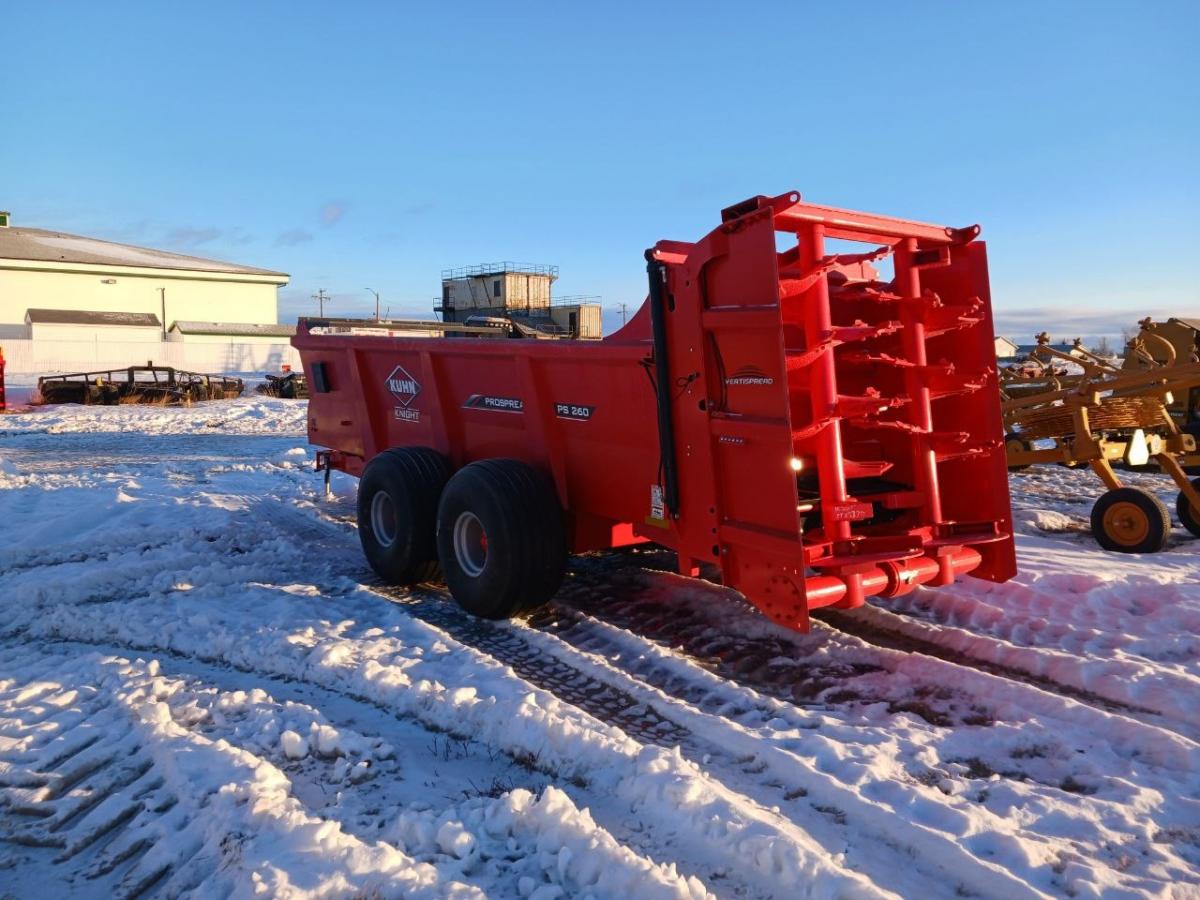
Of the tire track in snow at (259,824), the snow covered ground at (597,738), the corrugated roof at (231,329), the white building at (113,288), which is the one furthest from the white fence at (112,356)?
the tire track in snow at (259,824)

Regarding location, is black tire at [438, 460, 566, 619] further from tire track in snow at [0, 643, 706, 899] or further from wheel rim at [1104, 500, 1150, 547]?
wheel rim at [1104, 500, 1150, 547]

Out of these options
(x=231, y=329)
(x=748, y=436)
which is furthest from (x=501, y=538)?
(x=231, y=329)

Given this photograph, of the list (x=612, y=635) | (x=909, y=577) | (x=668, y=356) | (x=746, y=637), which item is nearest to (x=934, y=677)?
(x=909, y=577)

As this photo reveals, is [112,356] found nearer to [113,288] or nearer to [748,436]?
[113,288]

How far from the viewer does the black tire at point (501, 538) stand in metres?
5.52

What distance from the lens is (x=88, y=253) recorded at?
56844mm

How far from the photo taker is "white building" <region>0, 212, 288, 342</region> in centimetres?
5141

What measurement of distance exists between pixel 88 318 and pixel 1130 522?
188ft

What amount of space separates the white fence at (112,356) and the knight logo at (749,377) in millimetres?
40433

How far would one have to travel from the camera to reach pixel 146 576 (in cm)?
684

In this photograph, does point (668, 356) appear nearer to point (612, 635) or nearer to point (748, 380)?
point (748, 380)

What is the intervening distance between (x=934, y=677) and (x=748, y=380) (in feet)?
6.17

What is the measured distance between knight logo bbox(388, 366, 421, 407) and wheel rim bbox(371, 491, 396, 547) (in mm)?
954

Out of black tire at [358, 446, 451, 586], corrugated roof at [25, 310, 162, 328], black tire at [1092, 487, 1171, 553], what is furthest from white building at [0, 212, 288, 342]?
black tire at [1092, 487, 1171, 553]
